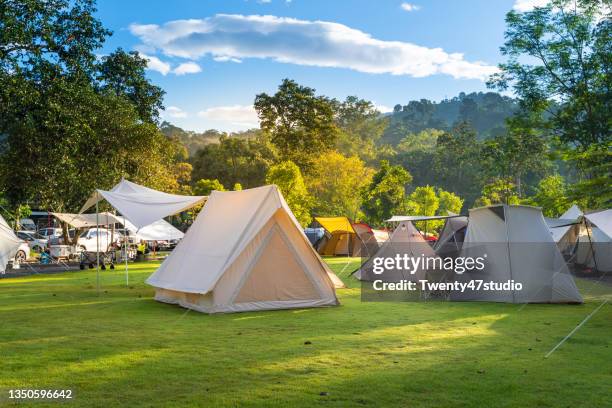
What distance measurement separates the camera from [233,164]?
179 feet

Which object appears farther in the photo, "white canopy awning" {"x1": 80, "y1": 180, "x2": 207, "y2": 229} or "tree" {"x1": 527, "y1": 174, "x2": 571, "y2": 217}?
"tree" {"x1": 527, "y1": 174, "x2": 571, "y2": 217}

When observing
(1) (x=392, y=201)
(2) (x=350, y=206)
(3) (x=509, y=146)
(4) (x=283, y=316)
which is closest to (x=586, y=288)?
(4) (x=283, y=316)

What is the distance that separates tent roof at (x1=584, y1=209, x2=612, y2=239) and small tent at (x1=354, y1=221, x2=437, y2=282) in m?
7.86

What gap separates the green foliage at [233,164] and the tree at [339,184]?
5045 millimetres

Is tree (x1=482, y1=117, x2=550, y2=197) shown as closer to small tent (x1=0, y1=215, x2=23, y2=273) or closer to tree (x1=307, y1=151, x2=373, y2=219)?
tree (x1=307, y1=151, x2=373, y2=219)

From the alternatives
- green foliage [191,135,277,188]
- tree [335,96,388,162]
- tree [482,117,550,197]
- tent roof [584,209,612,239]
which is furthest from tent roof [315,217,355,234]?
tree [335,96,388,162]

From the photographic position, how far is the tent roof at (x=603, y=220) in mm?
9508

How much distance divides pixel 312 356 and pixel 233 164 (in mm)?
47704

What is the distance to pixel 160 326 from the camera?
1015cm

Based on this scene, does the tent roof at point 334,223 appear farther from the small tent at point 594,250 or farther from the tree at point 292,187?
the tree at point 292,187

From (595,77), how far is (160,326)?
25.8m

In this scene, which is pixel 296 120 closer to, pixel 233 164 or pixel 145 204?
pixel 233 164

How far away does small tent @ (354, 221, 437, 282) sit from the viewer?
18.5 m

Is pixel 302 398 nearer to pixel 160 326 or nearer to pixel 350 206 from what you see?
pixel 160 326
